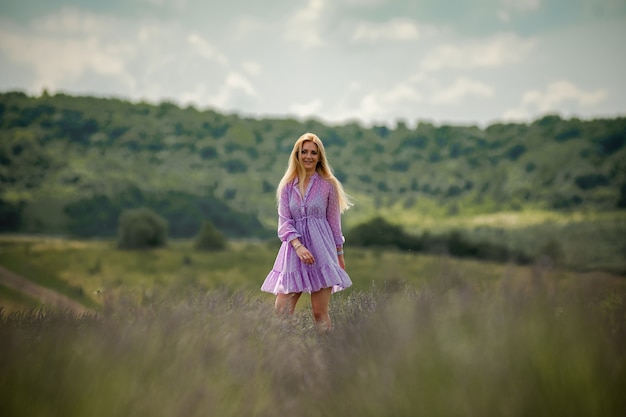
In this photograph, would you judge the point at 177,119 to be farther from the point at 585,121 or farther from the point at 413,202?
the point at 585,121

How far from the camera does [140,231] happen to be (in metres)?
84.8

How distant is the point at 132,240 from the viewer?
85812mm

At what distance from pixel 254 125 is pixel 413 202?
42.4m

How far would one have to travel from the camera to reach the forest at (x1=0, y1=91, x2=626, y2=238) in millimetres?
102125

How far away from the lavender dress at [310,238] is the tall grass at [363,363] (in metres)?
1.90

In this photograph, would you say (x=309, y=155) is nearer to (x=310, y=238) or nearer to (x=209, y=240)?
(x=310, y=238)

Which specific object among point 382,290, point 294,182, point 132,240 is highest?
point 294,182

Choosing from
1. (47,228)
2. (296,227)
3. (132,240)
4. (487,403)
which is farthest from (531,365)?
(47,228)

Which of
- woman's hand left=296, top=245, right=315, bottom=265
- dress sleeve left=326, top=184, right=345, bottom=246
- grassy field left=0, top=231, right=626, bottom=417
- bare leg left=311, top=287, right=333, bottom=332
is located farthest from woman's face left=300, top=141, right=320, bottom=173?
grassy field left=0, top=231, right=626, bottom=417

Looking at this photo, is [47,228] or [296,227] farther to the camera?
[47,228]

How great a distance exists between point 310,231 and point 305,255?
0.38 metres

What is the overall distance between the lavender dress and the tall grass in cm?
190

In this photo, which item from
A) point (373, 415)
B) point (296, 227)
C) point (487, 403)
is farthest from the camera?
point (296, 227)

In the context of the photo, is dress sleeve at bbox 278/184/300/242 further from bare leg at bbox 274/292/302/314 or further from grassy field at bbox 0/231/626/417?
grassy field at bbox 0/231/626/417
